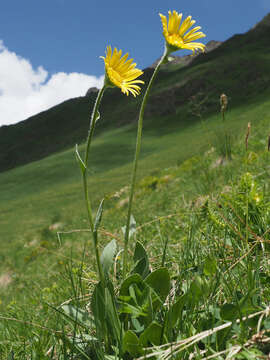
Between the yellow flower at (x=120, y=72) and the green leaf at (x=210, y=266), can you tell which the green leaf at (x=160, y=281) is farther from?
the yellow flower at (x=120, y=72)

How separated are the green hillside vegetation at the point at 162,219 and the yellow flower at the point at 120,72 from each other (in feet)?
2.38

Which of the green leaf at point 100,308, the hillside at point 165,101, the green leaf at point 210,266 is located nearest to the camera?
the green leaf at point 100,308

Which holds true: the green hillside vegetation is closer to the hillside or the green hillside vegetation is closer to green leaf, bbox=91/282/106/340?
green leaf, bbox=91/282/106/340

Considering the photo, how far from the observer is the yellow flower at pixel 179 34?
1.42 m

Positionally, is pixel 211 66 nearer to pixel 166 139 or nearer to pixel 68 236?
pixel 166 139

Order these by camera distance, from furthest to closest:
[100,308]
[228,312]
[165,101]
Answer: [165,101] < [100,308] < [228,312]

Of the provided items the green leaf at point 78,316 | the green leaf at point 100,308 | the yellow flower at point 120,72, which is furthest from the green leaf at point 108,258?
the yellow flower at point 120,72

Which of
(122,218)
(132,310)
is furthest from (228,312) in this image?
(122,218)

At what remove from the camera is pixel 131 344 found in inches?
51.0

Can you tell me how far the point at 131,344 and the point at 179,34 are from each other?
1.30m

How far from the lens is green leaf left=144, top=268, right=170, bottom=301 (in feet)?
4.69

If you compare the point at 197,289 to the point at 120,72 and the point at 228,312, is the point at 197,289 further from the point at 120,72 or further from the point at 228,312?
the point at 120,72

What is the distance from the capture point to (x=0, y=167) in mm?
99438

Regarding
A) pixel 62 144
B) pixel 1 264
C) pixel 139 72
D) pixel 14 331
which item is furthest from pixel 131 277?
pixel 62 144
